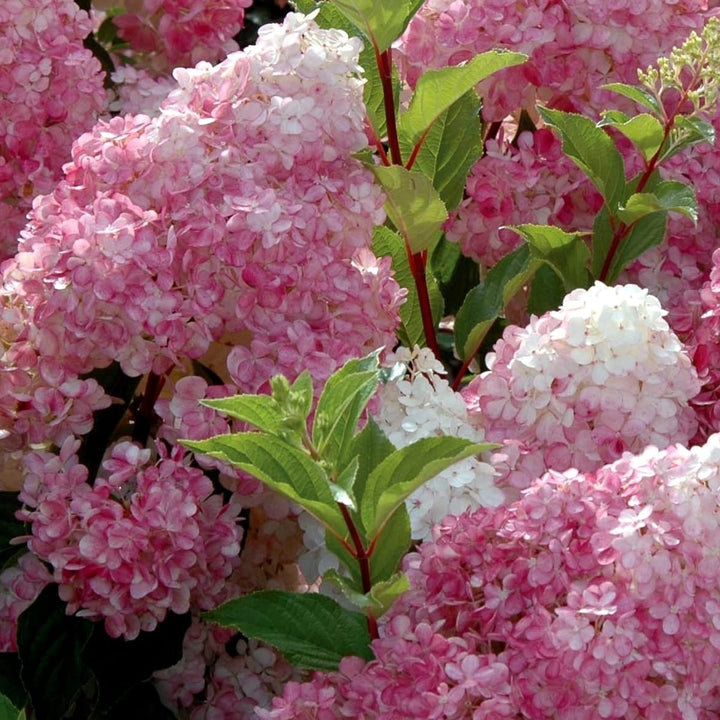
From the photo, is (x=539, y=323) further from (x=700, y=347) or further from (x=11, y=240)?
(x=11, y=240)

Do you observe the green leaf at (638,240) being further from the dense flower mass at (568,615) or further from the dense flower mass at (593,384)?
the dense flower mass at (568,615)

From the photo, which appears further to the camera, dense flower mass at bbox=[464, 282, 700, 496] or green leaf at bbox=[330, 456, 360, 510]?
dense flower mass at bbox=[464, 282, 700, 496]

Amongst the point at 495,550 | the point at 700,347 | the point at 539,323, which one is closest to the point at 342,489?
the point at 495,550

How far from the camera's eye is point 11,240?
3.91ft

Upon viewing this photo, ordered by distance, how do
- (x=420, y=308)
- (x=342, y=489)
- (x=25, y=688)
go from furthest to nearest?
(x=420, y=308)
(x=25, y=688)
(x=342, y=489)

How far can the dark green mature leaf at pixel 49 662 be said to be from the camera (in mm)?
951

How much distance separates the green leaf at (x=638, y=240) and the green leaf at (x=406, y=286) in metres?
0.13

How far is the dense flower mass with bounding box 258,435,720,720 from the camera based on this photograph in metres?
0.81

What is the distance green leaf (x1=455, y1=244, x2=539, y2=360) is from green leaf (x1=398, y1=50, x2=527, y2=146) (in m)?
0.11

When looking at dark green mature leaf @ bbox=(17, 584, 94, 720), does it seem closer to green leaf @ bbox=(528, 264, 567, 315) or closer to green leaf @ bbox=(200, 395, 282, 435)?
green leaf @ bbox=(200, 395, 282, 435)

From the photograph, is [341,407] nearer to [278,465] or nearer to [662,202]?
[278,465]

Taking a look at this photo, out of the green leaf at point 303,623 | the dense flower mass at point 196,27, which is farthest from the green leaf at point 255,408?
the dense flower mass at point 196,27

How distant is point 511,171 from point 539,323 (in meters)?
0.24

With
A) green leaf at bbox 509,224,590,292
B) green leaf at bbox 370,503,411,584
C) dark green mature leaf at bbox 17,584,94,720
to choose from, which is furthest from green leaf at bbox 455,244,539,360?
dark green mature leaf at bbox 17,584,94,720
